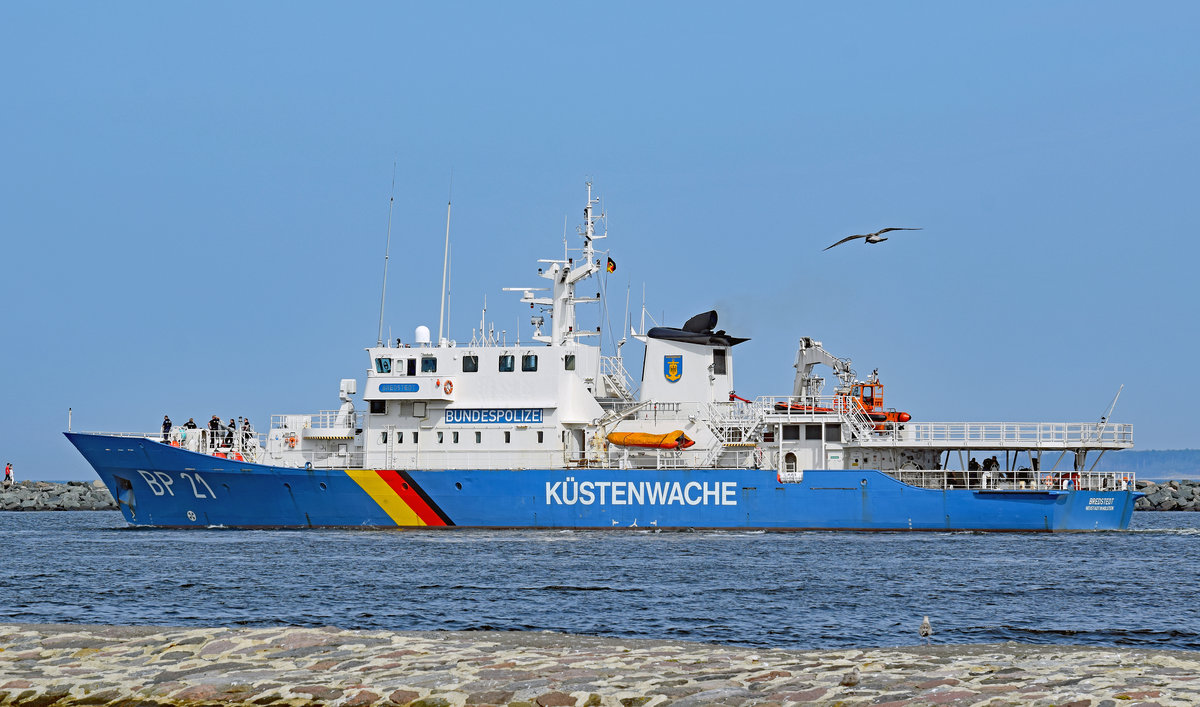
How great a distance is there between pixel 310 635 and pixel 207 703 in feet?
6.53

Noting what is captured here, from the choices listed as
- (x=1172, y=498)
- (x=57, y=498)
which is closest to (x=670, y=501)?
(x=57, y=498)

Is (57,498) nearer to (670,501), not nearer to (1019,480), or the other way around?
(670,501)

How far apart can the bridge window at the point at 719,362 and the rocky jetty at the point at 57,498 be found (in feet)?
107

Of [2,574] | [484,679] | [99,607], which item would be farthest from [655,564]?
[484,679]

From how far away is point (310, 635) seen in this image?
435 inches

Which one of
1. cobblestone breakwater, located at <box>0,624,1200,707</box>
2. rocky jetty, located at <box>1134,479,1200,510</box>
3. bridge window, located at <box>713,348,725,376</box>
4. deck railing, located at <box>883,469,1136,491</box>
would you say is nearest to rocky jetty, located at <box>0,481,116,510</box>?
bridge window, located at <box>713,348,725,376</box>

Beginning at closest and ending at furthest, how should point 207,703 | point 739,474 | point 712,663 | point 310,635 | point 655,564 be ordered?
1. point 207,703
2. point 712,663
3. point 310,635
4. point 655,564
5. point 739,474

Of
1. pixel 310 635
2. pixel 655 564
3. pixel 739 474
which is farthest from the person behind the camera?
pixel 739 474

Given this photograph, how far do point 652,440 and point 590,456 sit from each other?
1522mm

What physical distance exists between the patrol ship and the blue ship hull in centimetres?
4

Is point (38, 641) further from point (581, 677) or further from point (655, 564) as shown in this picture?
point (655, 564)

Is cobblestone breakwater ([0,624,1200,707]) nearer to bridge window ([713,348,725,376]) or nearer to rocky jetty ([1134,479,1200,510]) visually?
bridge window ([713,348,725,376])

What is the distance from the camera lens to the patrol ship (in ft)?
90.9

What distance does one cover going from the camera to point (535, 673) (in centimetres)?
955
